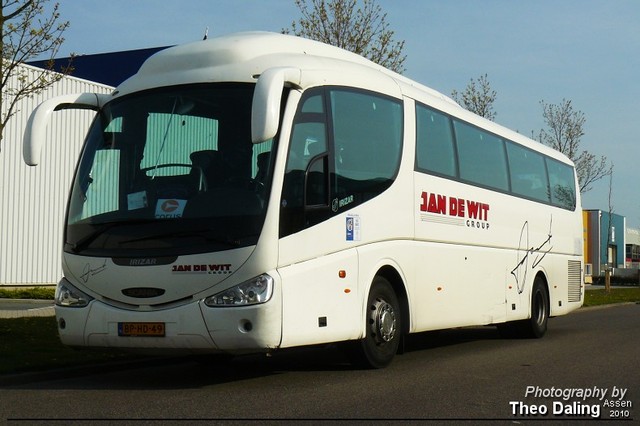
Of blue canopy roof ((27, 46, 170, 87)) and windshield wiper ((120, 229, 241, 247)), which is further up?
blue canopy roof ((27, 46, 170, 87))

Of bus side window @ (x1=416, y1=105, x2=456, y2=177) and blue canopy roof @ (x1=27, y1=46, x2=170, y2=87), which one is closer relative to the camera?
bus side window @ (x1=416, y1=105, x2=456, y2=177)

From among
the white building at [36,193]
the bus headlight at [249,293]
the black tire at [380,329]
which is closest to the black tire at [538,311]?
the black tire at [380,329]

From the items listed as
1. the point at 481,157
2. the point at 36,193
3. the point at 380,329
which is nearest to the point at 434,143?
the point at 481,157

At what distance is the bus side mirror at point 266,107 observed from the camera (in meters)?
8.58

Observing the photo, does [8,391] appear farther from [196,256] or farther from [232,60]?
[232,60]

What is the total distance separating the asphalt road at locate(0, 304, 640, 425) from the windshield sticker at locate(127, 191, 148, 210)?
1748mm

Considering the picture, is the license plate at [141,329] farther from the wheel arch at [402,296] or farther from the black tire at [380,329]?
the wheel arch at [402,296]

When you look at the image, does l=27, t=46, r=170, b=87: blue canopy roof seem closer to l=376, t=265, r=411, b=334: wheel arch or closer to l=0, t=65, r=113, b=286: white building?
l=0, t=65, r=113, b=286: white building

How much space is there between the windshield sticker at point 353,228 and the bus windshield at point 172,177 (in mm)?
1351

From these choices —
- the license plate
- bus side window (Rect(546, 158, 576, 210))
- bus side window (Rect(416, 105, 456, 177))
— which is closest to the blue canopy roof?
bus side window (Rect(546, 158, 576, 210))

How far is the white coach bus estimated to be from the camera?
9281 mm

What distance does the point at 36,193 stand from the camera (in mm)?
30562

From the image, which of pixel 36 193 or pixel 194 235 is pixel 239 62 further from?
pixel 36 193
